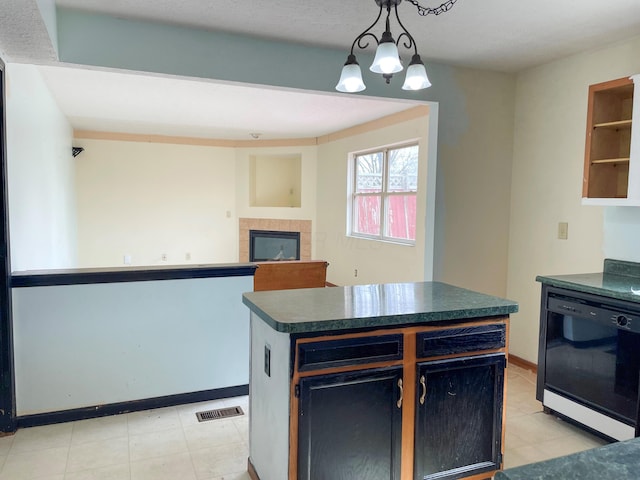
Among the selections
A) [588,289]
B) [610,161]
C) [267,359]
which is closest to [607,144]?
[610,161]

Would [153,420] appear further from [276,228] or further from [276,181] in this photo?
[276,181]

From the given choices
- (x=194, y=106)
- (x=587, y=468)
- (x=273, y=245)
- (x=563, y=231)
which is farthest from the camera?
(x=273, y=245)

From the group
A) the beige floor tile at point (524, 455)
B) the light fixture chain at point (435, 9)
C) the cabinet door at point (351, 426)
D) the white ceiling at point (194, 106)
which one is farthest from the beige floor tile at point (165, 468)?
the light fixture chain at point (435, 9)

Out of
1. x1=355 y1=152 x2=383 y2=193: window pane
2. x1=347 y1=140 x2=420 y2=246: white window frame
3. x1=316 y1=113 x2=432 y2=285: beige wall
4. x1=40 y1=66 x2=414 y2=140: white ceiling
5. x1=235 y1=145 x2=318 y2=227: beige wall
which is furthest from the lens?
x1=235 y1=145 x2=318 y2=227: beige wall

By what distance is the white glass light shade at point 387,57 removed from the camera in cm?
185

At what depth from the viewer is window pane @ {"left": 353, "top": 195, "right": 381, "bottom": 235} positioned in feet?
20.4

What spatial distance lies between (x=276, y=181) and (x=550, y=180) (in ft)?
18.2

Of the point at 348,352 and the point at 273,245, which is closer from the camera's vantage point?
the point at 348,352

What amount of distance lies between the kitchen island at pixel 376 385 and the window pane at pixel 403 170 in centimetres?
348

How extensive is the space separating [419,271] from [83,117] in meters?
4.66

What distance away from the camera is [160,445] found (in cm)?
252

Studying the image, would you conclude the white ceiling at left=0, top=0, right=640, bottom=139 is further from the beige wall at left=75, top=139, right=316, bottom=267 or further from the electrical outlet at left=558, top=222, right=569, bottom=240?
the beige wall at left=75, top=139, right=316, bottom=267

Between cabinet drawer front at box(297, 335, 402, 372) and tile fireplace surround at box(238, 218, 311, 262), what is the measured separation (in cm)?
578

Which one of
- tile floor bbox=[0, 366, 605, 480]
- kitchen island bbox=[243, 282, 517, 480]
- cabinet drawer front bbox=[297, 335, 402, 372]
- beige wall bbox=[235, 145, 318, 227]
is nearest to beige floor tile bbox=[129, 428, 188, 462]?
tile floor bbox=[0, 366, 605, 480]
